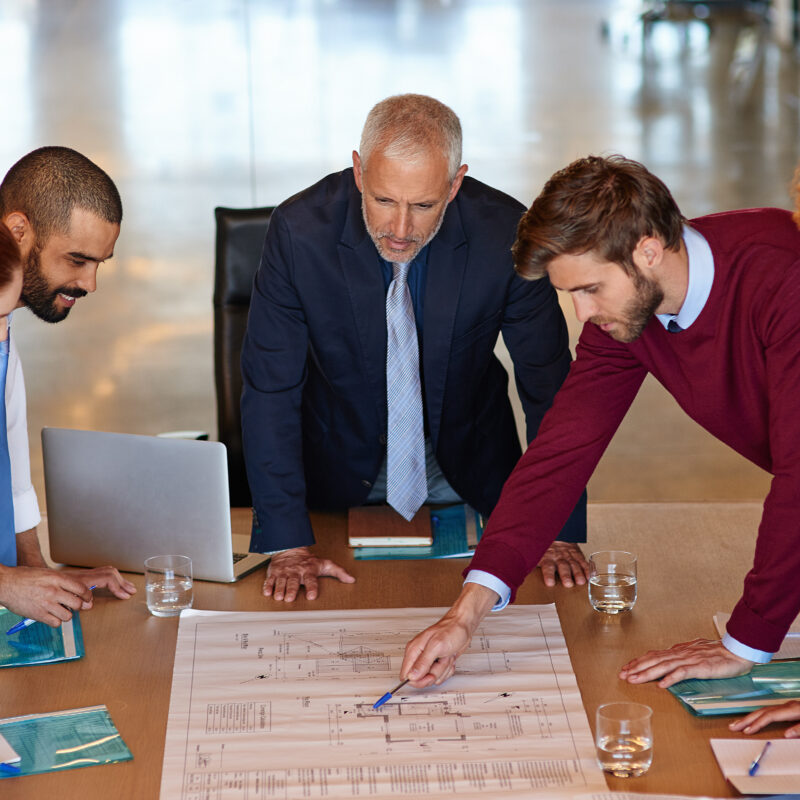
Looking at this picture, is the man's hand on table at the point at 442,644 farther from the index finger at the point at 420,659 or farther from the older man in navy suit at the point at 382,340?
the older man in navy suit at the point at 382,340

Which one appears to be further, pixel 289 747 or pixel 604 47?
pixel 604 47

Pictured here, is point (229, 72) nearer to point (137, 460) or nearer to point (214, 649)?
point (137, 460)

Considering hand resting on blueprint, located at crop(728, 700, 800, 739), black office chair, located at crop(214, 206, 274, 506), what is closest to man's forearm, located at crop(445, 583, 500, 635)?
hand resting on blueprint, located at crop(728, 700, 800, 739)

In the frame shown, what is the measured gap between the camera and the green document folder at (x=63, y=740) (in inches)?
61.5

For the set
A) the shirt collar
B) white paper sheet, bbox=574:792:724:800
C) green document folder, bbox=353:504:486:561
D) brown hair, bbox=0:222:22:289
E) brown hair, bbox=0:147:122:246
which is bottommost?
white paper sheet, bbox=574:792:724:800

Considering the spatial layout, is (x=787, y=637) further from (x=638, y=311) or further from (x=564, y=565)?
(x=638, y=311)

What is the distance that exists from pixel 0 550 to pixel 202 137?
10.6 feet

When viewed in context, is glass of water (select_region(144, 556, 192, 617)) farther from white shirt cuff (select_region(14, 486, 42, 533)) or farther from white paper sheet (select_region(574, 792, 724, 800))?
white paper sheet (select_region(574, 792, 724, 800))

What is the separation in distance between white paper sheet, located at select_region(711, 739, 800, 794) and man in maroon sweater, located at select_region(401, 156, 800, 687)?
178 mm

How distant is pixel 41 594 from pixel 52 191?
0.73 metres

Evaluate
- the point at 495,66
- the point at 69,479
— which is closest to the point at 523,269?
the point at 69,479

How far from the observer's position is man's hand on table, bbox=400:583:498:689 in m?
1.73

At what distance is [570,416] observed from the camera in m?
2.08

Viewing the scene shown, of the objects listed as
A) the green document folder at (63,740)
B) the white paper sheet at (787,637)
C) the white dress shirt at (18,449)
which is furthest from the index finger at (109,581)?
the white paper sheet at (787,637)
